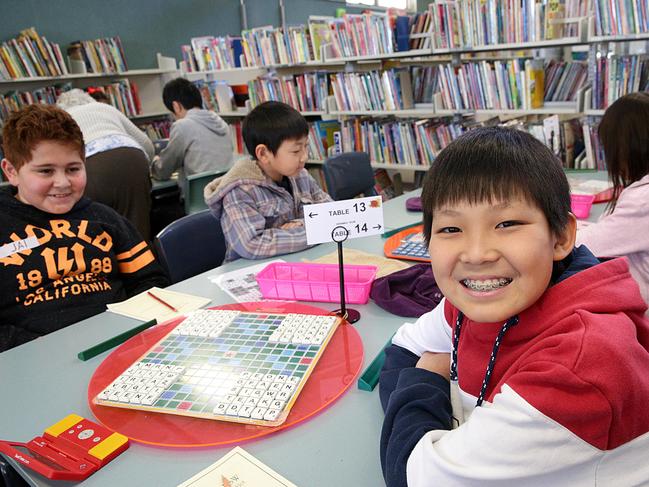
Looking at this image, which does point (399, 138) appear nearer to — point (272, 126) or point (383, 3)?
point (272, 126)

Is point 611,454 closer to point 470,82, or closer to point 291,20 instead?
point 470,82

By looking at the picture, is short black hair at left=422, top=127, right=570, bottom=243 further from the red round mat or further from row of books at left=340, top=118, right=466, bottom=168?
row of books at left=340, top=118, right=466, bottom=168

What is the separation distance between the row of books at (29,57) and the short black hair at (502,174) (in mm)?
4720

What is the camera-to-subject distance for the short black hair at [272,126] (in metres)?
1.87

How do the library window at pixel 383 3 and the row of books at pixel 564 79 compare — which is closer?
the row of books at pixel 564 79

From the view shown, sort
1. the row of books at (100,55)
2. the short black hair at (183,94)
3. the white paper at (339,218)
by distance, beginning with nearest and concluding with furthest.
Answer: the white paper at (339,218), the short black hair at (183,94), the row of books at (100,55)

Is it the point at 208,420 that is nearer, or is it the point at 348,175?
the point at 208,420

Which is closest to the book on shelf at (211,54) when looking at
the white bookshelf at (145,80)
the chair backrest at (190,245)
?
the white bookshelf at (145,80)

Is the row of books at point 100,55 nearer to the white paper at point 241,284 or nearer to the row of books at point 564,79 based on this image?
the row of books at point 564,79

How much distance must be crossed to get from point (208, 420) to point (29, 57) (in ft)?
15.5

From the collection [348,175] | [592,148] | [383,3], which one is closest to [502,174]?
[348,175]

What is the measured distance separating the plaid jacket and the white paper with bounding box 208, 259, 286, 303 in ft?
0.40

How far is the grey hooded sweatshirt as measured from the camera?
3734mm

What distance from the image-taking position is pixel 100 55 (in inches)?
194
